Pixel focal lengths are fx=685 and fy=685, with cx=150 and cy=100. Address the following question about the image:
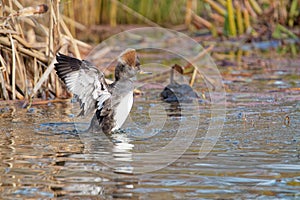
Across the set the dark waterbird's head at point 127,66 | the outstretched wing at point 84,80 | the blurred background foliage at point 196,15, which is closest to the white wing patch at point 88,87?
the outstretched wing at point 84,80

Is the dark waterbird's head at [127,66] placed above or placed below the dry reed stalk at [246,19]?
above

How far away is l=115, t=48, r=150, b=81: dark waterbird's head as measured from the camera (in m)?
6.08

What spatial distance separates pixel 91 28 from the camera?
14.8m

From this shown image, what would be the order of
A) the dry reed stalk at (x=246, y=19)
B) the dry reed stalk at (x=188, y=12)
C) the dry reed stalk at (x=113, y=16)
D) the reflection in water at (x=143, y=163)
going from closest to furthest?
the reflection in water at (x=143, y=163), the dry reed stalk at (x=246, y=19), the dry reed stalk at (x=188, y=12), the dry reed stalk at (x=113, y=16)

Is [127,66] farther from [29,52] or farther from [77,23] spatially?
[77,23]

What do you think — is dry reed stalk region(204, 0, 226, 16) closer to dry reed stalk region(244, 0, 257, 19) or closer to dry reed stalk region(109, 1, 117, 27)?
dry reed stalk region(244, 0, 257, 19)

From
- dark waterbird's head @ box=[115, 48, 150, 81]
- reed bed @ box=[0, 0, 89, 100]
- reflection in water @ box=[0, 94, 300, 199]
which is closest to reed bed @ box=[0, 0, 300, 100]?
reed bed @ box=[0, 0, 89, 100]

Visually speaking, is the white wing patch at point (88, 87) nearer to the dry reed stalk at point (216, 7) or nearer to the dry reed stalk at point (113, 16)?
the dry reed stalk at point (216, 7)

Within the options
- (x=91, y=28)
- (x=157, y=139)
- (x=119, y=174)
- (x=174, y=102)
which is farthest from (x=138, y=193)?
(x=91, y=28)

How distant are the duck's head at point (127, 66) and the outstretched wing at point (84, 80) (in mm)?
259

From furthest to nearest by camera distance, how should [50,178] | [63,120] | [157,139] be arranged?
[63,120] < [157,139] < [50,178]

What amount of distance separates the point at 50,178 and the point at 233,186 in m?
1.10

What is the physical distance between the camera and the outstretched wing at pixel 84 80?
5.68 meters

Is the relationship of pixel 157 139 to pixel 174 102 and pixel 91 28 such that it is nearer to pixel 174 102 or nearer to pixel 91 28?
pixel 174 102
